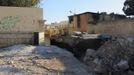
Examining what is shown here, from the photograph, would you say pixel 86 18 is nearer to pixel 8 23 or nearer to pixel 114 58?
pixel 8 23

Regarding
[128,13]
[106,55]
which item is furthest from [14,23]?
[128,13]

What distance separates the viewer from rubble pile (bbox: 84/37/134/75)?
15.6 m

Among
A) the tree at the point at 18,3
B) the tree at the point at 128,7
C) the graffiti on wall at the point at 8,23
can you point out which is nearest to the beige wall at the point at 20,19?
the graffiti on wall at the point at 8,23

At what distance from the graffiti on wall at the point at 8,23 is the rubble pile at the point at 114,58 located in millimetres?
7824

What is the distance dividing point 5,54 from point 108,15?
77.3 feet

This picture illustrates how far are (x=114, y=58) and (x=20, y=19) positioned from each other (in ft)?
33.1

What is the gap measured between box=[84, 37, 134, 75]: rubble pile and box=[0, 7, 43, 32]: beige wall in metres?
7.25

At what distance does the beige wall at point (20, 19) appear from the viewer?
24.2 meters

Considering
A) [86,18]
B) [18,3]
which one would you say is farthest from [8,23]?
[86,18]

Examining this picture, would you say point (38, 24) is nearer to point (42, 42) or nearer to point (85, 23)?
point (42, 42)

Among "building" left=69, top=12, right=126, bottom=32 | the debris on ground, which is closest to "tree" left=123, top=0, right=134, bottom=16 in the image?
"building" left=69, top=12, right=126, bottom=32

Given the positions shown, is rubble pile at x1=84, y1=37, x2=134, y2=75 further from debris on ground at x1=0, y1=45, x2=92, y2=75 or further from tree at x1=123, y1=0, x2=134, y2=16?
tree at x1=123, y1=0, x2=134, y2=16

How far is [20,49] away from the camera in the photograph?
21.2m

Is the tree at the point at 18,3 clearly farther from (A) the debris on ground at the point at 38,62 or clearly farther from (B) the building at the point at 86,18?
(B) the building at the point at 86,18
